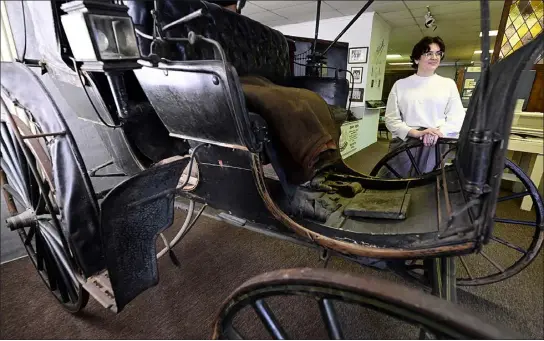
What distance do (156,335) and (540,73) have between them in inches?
66.3

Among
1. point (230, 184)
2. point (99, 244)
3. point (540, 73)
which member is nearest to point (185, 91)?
point (230, 184)

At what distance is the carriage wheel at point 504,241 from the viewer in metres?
1.37

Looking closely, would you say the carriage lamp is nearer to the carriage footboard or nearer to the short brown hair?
the carriage footboard

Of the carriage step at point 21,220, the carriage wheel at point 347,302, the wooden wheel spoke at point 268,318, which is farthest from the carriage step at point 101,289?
the wooden wheel spoke at point 268,318

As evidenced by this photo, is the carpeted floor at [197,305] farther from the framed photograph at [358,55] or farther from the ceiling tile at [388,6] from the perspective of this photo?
the ceiling tile at [388,6]

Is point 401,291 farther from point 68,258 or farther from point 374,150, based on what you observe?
point 374,150

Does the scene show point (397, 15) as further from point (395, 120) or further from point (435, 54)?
point (395, 120)

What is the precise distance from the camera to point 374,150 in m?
2.14

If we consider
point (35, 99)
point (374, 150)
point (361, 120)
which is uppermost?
point (35, 99)

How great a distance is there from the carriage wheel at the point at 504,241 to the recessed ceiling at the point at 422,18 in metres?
0.61

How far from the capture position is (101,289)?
3.89 feet

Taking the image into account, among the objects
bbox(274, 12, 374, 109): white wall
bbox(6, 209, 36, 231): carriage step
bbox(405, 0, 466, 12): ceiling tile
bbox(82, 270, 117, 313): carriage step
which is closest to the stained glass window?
bbox(405, 0, 466, 12): ceiling tile

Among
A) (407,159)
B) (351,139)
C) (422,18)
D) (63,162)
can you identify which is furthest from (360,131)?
(63,162)

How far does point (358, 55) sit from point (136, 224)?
1316 millimetres
